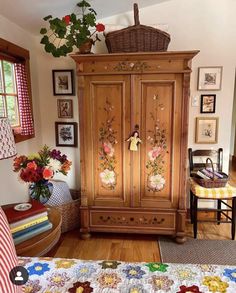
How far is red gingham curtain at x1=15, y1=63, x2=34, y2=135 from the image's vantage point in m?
2.53

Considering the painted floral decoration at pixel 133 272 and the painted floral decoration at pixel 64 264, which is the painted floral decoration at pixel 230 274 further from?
the painted floral decoration at pixel 64 264

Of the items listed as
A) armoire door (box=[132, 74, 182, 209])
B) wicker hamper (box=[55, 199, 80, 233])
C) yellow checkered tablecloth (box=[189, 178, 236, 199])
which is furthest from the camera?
wicker hamper (box=[55, 199, 80, 233])

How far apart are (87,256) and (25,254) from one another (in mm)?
1053

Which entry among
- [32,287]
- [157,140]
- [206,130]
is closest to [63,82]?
[157,140]

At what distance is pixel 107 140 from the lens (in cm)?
248

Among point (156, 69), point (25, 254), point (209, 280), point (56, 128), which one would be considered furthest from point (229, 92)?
point (25, 254)

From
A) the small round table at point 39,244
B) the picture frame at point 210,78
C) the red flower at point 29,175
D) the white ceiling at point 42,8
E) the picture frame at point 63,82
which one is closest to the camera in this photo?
the small round table at point 39,244

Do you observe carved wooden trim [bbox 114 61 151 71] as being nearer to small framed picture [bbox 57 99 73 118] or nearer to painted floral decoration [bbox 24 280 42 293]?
small framed picture [bbox 57 99 73 118]

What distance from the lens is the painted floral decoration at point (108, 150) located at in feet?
8.02

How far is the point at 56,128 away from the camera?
3.05 m

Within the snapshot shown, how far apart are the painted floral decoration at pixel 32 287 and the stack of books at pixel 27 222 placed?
0.34 metres

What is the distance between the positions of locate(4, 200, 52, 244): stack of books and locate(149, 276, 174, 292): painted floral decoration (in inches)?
28.8

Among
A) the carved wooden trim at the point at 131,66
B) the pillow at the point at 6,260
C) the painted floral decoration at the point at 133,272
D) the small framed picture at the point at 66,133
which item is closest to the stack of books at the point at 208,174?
the carved wooden trim at the point at 131,66

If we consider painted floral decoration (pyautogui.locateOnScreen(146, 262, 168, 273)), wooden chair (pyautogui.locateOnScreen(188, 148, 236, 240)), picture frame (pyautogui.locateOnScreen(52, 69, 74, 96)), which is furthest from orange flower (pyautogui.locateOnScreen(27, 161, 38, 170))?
wooden chair (pyautogui.locateOnScreen(188, 148, 236, 240))
